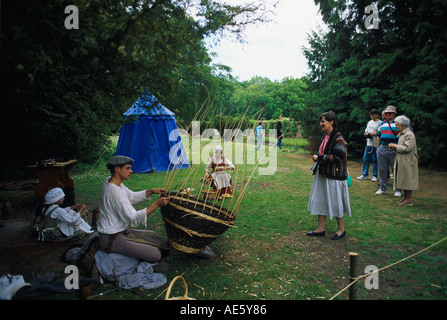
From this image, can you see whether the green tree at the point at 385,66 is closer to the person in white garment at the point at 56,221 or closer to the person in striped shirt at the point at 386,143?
the person in striped shirt at the point at 386,143

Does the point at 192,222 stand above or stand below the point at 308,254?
above

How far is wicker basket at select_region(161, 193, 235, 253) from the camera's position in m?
3.46

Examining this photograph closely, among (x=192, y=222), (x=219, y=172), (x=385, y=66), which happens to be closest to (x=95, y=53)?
(x=192, y=222)

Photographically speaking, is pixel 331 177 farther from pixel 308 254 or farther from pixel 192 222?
pixel 192 222

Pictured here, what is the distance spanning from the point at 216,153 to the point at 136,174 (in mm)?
4949

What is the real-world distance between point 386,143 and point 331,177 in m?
3.90

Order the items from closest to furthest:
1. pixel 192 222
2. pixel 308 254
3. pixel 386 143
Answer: pixel 192 222, pixel 308 254, pixel 386 143

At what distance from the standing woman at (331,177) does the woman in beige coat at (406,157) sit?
2618 mm

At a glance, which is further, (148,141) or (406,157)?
(148,141)

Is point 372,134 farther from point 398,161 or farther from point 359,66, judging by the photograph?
point 359,66

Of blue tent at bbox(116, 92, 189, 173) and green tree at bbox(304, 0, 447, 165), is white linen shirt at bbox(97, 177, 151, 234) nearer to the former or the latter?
blue tent at bbox(116, 92, 189, 173)

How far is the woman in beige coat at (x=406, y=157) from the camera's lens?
21.1ft

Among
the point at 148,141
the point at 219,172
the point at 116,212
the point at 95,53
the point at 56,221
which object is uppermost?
the point at 95,53

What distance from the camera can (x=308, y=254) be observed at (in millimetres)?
4383
